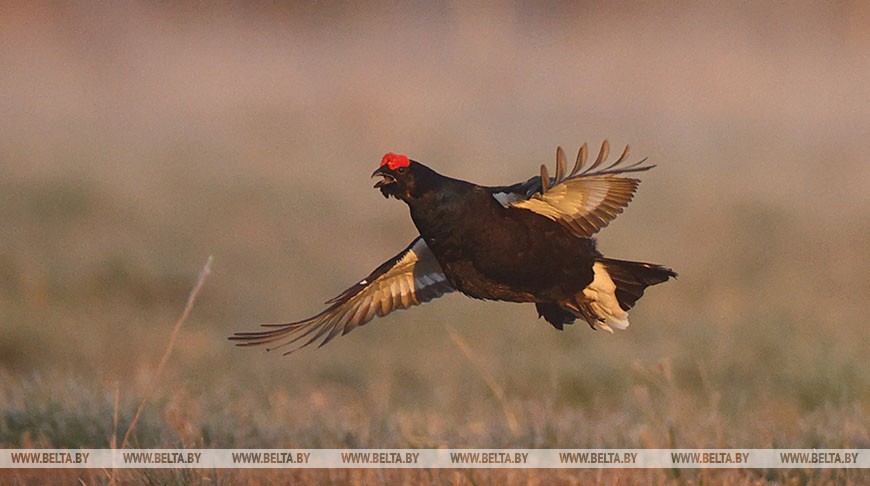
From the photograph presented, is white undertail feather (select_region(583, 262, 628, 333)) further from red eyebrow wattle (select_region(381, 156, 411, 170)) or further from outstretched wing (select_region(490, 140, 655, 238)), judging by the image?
red eyebrow wattle (select_region(381, 156, 411, 170))

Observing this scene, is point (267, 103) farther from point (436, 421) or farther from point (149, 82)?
point (436, 421)

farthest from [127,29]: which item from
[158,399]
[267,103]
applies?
[158,399]

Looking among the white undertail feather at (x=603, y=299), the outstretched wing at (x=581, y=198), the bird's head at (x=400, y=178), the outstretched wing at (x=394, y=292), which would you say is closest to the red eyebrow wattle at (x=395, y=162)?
the bird's head at (x=400, y=178)

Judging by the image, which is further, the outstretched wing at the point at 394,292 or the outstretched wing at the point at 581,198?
the outstretched wing at the point at 394,292

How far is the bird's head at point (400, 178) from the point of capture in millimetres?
3578

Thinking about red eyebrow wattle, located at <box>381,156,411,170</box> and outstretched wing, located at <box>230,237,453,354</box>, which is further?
outstretched wing, located at <box>230,237,453,354</box>

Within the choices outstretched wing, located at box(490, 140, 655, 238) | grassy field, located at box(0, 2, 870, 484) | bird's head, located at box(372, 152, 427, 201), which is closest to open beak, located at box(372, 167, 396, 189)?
bird's head, located at box(372, 152, 427, 201)

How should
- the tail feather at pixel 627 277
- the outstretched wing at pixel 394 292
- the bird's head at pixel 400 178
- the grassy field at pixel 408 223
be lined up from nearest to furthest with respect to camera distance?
1. the bird's head at pixel 400 178
2. the tail feather at pixel 627 277
3. the outstretched wing at pixel 394 292
4. the grassy field at pixel 408 223

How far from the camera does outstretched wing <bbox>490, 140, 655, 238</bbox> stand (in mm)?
3613

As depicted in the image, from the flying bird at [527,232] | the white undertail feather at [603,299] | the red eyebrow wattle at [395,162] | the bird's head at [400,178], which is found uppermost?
the red eyebrow wattle at [395,162]

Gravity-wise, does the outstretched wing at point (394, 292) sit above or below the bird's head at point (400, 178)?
below

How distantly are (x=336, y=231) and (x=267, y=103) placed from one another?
2231mm

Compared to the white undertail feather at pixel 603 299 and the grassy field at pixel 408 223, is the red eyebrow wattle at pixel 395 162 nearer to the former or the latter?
the white undertail feather at pixel 603 299

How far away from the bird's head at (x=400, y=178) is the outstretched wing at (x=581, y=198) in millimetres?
216
